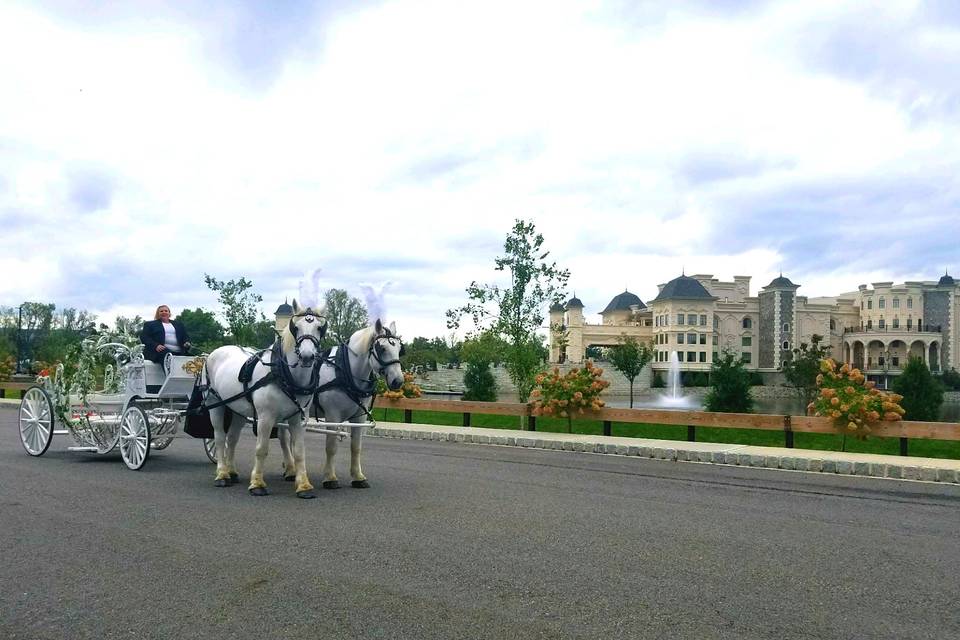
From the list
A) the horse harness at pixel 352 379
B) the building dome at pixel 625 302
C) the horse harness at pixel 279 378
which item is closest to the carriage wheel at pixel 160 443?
the horse harness at pixel 279 378

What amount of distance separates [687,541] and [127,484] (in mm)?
7259

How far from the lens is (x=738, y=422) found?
56.7 ft

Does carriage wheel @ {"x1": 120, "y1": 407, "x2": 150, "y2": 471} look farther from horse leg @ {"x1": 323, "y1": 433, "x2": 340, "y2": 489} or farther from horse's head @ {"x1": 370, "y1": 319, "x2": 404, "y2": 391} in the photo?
horse's head @ {"x1": 370, "y1": 319, "x2": 404, "y2": 391}

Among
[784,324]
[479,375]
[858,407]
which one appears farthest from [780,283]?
[858,407]

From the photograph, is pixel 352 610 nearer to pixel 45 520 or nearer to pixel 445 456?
pixel 45 520

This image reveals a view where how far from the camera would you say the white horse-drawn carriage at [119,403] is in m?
12.5

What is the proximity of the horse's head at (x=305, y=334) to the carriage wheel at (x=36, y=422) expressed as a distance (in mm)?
5635

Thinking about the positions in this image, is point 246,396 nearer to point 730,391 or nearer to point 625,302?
point 730,391

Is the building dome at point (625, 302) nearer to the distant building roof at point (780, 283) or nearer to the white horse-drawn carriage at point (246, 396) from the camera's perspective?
the distant building roof at point (780, 283)

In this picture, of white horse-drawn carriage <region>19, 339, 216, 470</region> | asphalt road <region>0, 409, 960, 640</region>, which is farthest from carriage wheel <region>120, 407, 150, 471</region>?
asphalt road <region>0, 409, 960, 640</region>

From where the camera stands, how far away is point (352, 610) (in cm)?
564

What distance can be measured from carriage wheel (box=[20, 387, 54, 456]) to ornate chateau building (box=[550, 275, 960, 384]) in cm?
9126

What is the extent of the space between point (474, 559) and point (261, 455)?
4269 mm

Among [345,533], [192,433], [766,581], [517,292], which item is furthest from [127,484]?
[517,292]
